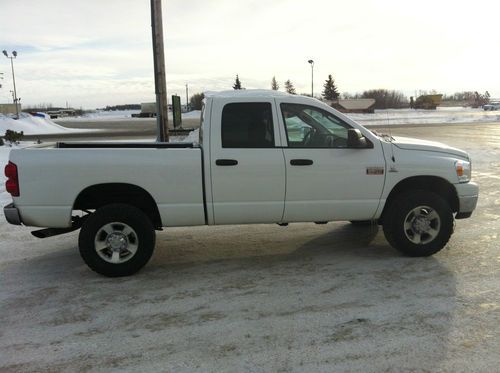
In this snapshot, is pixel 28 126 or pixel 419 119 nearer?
pixel 28 126

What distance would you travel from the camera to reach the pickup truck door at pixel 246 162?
5.20 m

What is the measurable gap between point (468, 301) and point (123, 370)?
3062mm

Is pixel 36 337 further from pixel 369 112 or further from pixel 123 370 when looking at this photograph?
pixel 369 112

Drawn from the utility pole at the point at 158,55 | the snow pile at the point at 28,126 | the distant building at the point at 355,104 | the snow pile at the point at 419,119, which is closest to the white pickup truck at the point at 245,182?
the utility pole at the point at 158,55

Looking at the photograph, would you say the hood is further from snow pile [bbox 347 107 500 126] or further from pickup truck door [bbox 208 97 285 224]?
snow pile [bbox 347 107 500 126]

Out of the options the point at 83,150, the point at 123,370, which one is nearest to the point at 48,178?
the point at 83,150

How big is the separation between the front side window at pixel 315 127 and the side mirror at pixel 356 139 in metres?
0.14

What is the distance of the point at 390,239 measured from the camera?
568 centimetres

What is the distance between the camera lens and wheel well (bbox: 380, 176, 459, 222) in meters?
5.61

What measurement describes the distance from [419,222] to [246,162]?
7.10 ft

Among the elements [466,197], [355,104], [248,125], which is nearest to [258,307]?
[248,125]

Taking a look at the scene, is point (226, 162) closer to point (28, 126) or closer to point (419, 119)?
point (28, 126)

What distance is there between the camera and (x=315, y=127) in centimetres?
545

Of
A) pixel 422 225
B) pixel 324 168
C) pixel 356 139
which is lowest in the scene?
pixel 422 225
